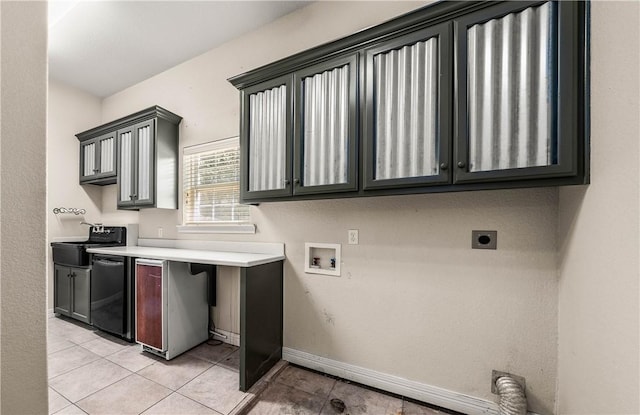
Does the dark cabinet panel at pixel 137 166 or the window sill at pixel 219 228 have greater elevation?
the dark cabinet panel at pixel 137 166

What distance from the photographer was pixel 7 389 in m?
0.69

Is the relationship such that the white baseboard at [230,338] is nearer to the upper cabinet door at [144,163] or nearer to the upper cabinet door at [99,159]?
→ the upper cabinet door at [144,163]

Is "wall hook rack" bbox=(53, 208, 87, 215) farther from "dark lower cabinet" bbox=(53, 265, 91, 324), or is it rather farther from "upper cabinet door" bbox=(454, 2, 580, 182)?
"upper cabinet door" bbox=(454, 2, 580, 182)

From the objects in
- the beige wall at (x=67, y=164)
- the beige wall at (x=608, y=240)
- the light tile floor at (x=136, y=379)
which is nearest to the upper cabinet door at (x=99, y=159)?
the beige wall at (x=67, y=164)

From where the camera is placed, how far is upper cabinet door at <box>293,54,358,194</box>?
1.69 m

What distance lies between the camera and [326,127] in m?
1.79

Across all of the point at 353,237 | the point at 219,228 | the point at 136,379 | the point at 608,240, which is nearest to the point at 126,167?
the point at 219,228

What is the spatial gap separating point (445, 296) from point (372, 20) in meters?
2.20

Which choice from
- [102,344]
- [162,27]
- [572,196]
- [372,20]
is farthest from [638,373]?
[162,27]

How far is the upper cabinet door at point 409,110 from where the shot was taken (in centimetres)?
140

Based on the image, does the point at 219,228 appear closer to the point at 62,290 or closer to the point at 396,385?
the point at 396,385

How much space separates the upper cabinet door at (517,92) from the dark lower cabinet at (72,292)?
3990 mm

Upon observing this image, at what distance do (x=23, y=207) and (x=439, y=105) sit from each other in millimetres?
1812

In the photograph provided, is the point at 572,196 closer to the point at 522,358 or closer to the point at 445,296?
the point at 445,296
